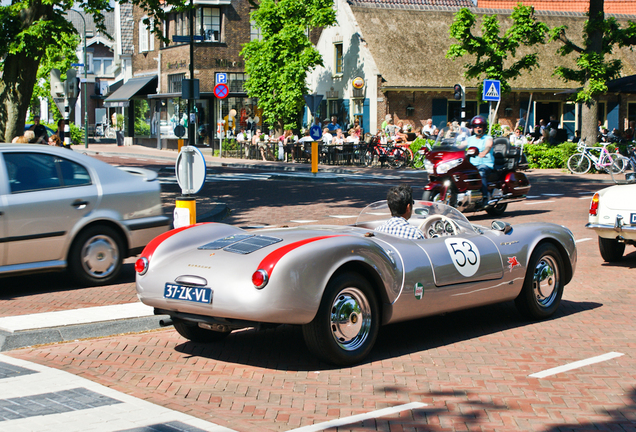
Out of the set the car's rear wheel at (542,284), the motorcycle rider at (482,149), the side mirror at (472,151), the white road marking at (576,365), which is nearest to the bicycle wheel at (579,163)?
the motorcycle rider at (482,149)

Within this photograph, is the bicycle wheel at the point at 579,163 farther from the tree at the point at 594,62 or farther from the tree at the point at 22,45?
the tree at the point at 22,45

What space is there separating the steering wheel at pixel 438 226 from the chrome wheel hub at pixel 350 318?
1070 mm

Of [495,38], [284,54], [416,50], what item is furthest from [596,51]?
[284,54]

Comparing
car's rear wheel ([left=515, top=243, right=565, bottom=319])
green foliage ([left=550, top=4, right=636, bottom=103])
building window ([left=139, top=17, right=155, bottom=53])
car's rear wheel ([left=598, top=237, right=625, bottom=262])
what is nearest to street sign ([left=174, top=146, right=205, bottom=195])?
car's rear wheel ([left=515, top=243, right=565, bottom=319])

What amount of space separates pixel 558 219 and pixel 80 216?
354 inches

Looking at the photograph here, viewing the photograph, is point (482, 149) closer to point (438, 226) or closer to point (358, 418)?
point (438, 226)

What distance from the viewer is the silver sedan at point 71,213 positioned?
7.76 meters

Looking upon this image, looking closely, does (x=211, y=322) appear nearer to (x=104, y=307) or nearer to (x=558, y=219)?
(x=104, y=307)

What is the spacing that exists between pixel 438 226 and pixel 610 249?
4.56m

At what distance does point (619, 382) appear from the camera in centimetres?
514

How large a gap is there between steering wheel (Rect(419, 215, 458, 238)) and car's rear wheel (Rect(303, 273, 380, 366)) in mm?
1003

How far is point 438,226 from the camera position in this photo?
6363 millimetres

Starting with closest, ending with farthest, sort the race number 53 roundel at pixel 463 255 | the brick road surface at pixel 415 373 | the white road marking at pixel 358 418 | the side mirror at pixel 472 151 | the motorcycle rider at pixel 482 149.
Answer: the white road marking at pixel 358 418 → the brick road surface at pixel 415 373 → the race number 53 roundel at pixel 463 255 → the side mirror at pixel 472 151 → the motorcycle rider at pixel 482 149

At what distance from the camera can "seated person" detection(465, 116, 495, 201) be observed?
14492 millimetres
